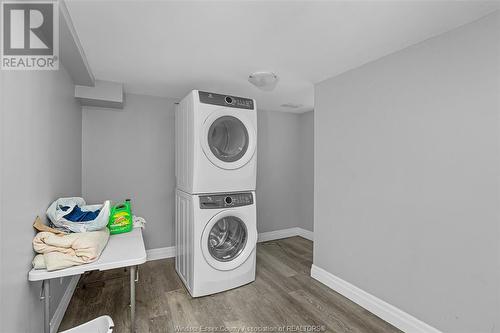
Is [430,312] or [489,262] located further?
[430,312]

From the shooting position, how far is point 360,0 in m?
1.30

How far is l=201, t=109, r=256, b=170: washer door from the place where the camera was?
226 centimetres

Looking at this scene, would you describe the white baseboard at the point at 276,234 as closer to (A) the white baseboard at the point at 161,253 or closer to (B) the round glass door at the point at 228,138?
(A) the white baseboard at the point at 161,253

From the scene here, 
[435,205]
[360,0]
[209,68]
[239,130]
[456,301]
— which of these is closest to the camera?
[360,0]

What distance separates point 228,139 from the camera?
2643mm

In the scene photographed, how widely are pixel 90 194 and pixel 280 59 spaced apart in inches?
99.9

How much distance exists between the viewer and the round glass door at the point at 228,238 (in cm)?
247

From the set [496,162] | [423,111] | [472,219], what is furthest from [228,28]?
[472,219]

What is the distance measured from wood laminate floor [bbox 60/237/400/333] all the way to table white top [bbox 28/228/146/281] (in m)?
0.69

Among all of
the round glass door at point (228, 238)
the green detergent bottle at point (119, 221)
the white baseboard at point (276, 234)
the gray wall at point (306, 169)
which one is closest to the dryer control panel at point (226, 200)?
the round glass door at point (228, 238)

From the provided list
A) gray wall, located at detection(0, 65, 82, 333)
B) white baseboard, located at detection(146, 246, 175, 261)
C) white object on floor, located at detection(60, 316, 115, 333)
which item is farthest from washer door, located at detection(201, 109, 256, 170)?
white baseboard, located at detection(146, 246, 175, 261)

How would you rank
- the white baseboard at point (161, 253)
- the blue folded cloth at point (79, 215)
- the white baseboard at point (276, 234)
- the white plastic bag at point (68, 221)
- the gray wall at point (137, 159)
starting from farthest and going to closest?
the white baseboard at point (276, 234) → the white baseboard at point (161, 253) → the gray wall at point (137, 159) → the blue folded cloth at point (79, 215) → the white plastic bag at point (68, 221)

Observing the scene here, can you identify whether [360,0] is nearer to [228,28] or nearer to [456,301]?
[228,28]

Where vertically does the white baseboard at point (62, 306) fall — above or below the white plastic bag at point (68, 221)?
below
